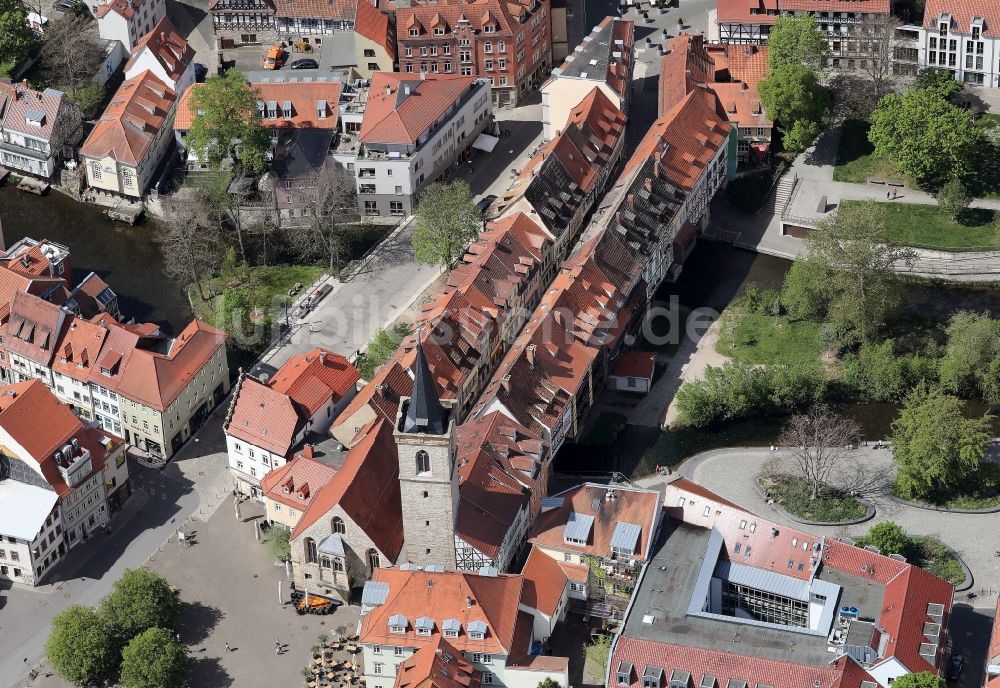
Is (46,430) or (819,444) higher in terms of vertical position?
(46,430)

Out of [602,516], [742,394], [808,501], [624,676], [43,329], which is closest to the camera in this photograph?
[624,676]

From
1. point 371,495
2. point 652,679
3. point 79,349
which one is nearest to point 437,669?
point 652,679

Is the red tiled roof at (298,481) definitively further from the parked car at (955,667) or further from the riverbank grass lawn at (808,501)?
the parked car at (955,667)

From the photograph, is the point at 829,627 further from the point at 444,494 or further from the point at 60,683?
the point at 60,683

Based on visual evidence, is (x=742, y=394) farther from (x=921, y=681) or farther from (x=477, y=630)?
(x=921, y=681)

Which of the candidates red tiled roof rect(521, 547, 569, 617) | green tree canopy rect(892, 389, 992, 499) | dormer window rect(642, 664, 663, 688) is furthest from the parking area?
green tree canopy rect(892, 389, 992, 499)

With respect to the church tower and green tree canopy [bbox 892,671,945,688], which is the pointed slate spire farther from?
green tree canopy [bbox 892,671,945,688]

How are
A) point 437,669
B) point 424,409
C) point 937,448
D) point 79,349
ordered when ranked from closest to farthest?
point 437,669 < point 424,409 < point 937,448 < point 79,349
